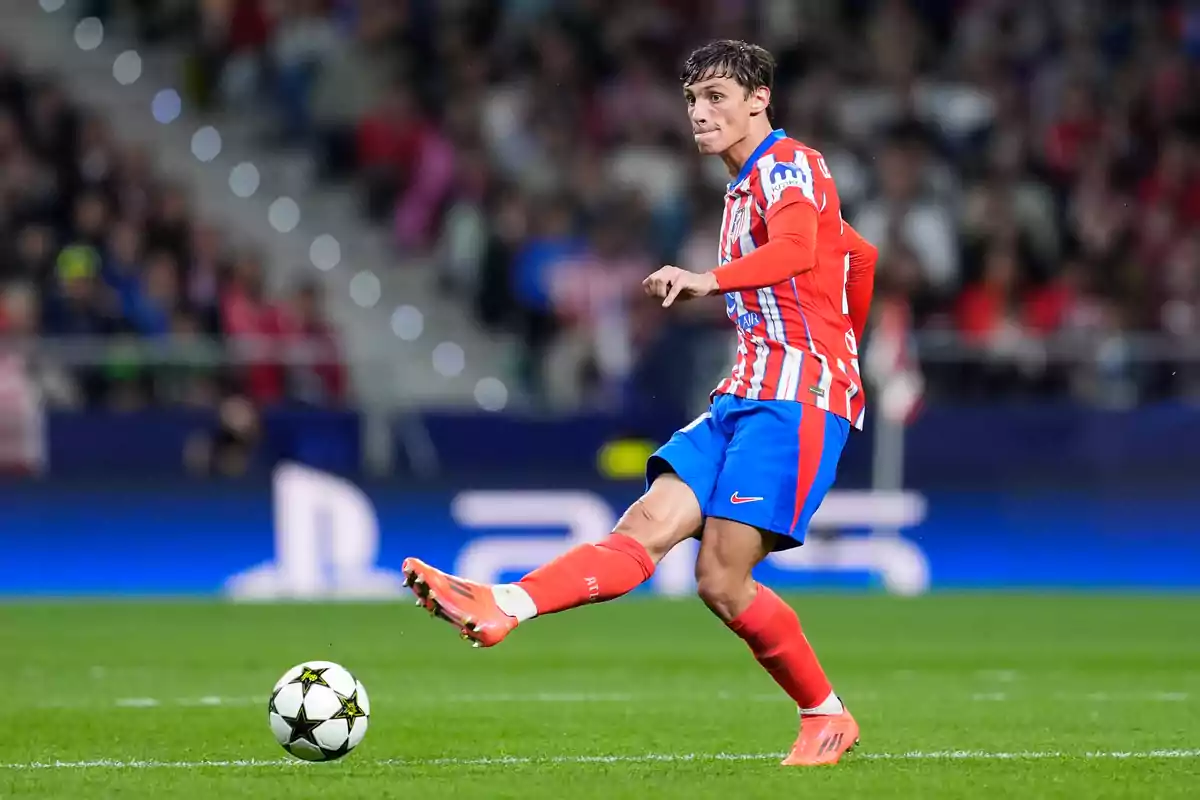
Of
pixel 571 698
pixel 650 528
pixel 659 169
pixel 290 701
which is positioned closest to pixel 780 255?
pixel 650 528

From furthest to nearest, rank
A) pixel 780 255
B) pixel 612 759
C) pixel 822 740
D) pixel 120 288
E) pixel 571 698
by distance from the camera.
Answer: pixel 120 288, pixel 571 698, pixel 612 759, pixel 822 740, pixel 780 255

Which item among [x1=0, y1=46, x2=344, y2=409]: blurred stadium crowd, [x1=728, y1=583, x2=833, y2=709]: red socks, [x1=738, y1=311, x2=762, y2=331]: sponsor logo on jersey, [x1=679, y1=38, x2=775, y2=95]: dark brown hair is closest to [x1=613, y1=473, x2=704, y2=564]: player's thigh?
[x1=728, y1=583, x2=833, y2=709]: red socks

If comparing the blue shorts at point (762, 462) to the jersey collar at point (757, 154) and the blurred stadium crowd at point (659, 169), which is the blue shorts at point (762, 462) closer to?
the jersey collar at point (757, 154)

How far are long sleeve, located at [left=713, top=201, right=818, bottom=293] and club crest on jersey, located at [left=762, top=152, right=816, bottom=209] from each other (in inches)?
1.9

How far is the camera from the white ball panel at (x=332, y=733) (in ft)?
20.9

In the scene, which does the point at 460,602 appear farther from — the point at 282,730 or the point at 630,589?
the point at 282,730

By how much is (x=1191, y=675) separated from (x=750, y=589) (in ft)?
14.5

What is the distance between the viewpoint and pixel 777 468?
6332 mm

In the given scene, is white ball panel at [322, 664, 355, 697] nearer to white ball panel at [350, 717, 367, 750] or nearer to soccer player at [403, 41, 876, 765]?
white ball panel at [350, 717, 367, 750]

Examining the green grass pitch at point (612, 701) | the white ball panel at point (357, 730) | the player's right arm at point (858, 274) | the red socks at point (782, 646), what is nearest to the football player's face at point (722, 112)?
the player's right arm at point (858, 274)

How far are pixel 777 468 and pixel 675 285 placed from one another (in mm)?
820

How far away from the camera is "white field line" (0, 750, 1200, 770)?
21.4ft

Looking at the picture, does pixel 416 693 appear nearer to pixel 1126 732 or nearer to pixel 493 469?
pixel 1126 732

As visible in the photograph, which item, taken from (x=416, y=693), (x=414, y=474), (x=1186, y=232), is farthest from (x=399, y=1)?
(x=416, y=693)
